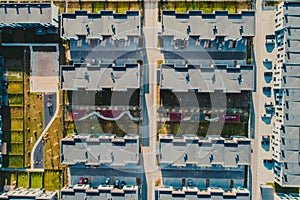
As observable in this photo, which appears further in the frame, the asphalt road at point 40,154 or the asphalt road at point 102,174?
the asphalt road at point 40,154

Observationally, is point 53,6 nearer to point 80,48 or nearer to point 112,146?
point 80,48

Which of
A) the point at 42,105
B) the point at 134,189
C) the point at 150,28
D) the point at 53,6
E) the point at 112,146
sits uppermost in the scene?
the point at 53,6

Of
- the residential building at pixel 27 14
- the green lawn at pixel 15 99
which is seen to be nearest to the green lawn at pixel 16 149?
the green lawn at pixel 15 99

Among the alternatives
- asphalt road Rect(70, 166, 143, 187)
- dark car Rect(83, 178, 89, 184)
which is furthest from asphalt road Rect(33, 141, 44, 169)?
dark car Rect(83, 178, 89, 184)

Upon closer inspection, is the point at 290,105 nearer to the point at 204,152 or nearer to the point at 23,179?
the point at 204,152

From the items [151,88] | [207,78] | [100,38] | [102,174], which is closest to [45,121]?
[102,174]

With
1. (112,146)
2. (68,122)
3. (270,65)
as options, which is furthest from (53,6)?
(270,65)

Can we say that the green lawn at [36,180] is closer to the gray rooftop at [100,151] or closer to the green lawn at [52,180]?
the green lawn at [52,180]
